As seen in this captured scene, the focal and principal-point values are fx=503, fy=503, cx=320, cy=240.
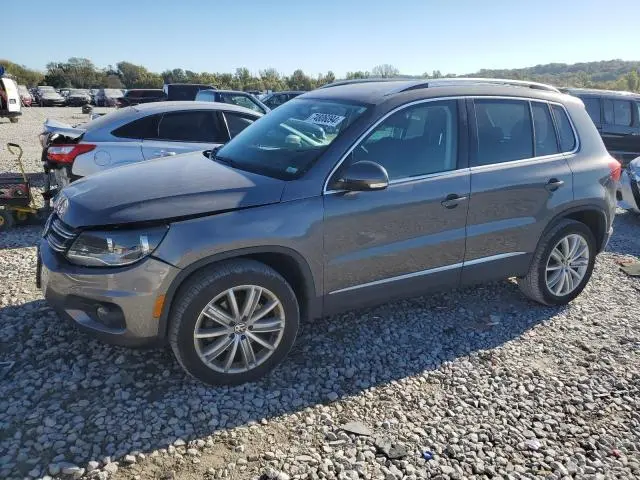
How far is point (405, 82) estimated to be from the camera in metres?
4.01

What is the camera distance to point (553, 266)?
4562 millimetres

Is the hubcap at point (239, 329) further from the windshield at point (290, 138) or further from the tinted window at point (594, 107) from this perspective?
the tinted window at point (594, 107)

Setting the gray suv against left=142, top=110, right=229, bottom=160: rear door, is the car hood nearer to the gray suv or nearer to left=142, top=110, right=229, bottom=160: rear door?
the gray suv

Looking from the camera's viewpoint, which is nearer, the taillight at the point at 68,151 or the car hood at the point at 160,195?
the car hood at the point at 160,195

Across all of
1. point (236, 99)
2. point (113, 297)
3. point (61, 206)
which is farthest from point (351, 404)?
point (236, 99)

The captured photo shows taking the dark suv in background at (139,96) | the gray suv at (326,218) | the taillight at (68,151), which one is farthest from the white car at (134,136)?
the dark suv in background at (139,96)

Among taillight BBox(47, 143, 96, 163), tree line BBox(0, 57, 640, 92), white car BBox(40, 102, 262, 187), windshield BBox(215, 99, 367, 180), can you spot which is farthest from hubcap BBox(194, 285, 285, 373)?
tree line BBox(0, 57, 640, 92)

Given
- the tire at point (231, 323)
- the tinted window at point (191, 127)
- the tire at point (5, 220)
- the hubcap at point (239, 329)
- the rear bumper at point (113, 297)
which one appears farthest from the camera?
the tinted window at point (191, 127)

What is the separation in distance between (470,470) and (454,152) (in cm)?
222

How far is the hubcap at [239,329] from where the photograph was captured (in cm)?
311

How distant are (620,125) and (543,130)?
8384mm

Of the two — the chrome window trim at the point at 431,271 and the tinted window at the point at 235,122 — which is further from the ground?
the tinted window at the point at 235,122

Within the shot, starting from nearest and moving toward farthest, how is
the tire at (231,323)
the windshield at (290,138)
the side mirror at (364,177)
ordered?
the tire at (231,323) → the side mirror at (364,177) → the windshield at (290,138)

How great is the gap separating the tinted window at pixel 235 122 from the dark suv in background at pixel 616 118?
25.8 ft
